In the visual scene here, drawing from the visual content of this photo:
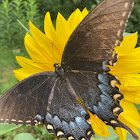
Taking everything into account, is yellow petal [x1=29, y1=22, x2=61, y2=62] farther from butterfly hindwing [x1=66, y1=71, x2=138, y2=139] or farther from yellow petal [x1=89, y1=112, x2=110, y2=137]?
yellow petal [x1=89, y1=112, x2=110, y2=137]

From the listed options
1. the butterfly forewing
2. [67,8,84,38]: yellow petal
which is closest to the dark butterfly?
the butterfly forewing

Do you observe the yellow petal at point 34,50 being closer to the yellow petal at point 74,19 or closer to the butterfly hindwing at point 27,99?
the butterfly hindwing at point 27,99

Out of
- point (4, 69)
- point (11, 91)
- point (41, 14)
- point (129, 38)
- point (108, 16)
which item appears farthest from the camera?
point (41, 14)

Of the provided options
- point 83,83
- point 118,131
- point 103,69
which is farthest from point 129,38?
point 118,131

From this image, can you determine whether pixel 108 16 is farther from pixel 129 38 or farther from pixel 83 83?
pixel 83 83

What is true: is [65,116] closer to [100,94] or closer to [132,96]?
[100,94]

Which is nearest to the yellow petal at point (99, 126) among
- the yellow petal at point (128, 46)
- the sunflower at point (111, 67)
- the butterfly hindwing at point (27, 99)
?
the sunflower at point (111, 67)
